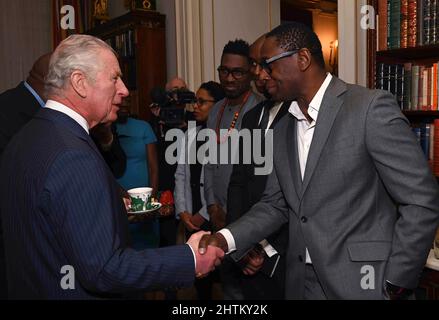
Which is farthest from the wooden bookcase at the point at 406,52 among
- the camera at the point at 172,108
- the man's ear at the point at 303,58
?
the camera at the point at 172,108

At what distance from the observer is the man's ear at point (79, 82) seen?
1229 mm

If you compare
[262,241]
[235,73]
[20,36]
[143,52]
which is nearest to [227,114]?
[235,73]

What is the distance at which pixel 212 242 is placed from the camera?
1.58 m

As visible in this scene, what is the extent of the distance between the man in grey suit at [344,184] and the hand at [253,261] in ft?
0.87

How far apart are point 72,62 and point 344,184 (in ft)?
3.03

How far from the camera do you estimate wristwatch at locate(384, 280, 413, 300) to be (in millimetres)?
1368

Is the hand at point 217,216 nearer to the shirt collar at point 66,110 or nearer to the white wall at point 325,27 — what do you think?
the shirt collar at point 66,110

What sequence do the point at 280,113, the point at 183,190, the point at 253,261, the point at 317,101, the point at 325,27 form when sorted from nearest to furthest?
the point at 317,101
the point at 253,261
the point at 280,113
the point at 183,190
the point at 325,27

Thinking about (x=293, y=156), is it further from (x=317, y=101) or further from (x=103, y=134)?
(x=103, y=134)

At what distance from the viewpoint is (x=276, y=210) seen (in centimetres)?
180

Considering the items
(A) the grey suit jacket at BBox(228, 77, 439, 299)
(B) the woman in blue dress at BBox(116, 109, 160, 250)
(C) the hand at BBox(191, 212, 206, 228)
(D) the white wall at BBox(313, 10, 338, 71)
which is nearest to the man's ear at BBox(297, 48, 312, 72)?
(A) the grey suit jacket at BBox(228, 77, 439, 299)

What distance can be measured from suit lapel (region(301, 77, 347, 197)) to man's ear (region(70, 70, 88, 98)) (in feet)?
2.48

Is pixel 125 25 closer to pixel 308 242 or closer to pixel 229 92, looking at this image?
pixel 229 92
